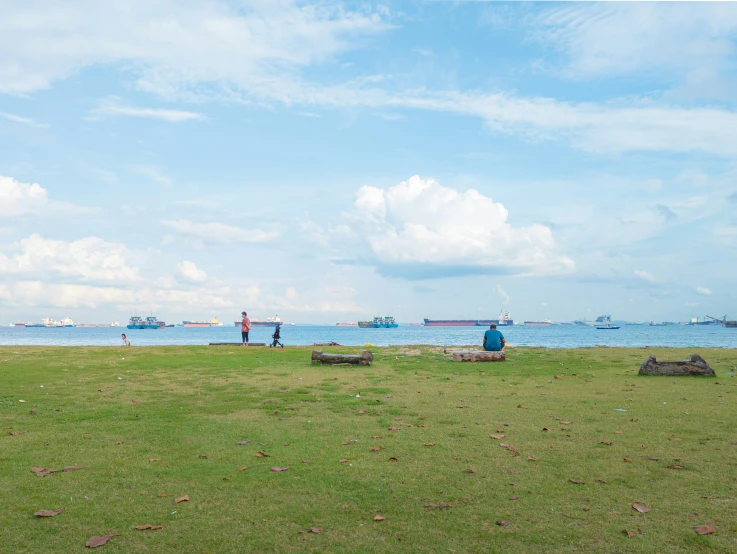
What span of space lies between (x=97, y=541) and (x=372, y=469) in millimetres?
3571

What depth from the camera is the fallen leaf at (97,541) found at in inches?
212

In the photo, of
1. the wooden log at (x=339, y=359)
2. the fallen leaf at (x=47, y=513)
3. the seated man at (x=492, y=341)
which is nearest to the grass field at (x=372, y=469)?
the fallen leaf at (x=47, y=513)

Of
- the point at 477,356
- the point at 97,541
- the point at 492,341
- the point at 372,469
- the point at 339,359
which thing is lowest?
the point at 97,541

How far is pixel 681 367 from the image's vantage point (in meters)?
18.5

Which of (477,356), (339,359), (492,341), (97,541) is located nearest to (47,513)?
(97,541)

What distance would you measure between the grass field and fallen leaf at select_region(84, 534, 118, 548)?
0.13m

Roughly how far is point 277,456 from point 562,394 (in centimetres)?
917

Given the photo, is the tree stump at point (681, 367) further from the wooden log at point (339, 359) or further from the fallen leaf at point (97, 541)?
the fallen leaf at point (97, 541)

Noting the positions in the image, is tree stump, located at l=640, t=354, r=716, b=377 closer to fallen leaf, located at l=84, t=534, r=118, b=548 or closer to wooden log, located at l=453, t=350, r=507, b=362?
wooden log, located at l=453, t=350, r=507, b=362

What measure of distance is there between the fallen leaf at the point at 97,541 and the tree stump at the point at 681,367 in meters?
18.1

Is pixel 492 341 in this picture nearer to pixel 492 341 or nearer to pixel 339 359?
pixel 492 341

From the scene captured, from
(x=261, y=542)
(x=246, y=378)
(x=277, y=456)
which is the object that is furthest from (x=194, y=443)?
(x=246, y=378)

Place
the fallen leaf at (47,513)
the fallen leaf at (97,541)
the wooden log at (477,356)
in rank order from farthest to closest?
1. the wooden log at (477,356)
2. the fallen leaf at (47,513)
3. the fallen leaf at (97,541)

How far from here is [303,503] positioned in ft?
21.2
